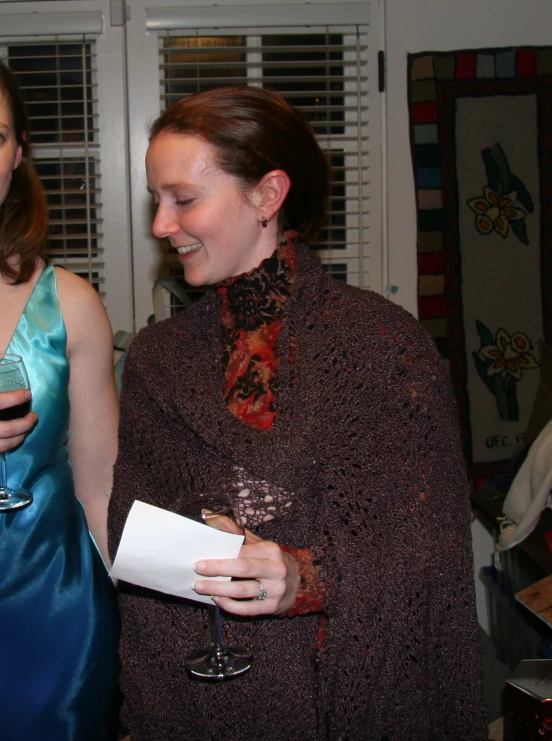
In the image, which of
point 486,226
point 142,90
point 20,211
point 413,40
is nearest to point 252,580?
point 20,211

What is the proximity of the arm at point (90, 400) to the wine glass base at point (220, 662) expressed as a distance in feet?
1.52

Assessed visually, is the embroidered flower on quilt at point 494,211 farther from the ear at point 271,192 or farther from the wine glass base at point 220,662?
the wine glass base at point 220,662

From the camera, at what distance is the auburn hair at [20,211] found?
59.4 inches

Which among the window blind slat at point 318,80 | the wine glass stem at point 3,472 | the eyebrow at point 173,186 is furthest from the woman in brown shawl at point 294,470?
the window blind slat at point 318,80

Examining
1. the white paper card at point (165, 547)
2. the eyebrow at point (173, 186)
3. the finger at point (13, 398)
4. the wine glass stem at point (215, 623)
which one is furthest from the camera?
the eyebrow at point (173, 186)

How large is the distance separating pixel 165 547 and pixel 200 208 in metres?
0.65

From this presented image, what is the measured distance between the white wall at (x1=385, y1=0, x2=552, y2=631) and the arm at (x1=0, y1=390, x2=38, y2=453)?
217 cm

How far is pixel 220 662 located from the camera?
3.73ft

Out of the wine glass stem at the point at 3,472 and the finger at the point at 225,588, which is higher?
the wine glass stem at the point at 3,472

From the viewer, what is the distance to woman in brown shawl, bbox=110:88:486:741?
4.27 ft

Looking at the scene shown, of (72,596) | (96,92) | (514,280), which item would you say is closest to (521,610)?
(514,280)

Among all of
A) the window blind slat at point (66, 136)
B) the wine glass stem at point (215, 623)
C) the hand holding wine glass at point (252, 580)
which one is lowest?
the wine glass stem at point (215, 623)

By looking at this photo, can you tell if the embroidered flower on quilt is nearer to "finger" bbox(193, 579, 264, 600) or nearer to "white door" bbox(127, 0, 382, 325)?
"white door" bbox(127, 0, 382, 325)

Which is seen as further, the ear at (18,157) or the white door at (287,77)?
the white door at (287,77)
